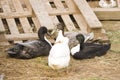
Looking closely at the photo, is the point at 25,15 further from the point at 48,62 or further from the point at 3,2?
the point at 48,62

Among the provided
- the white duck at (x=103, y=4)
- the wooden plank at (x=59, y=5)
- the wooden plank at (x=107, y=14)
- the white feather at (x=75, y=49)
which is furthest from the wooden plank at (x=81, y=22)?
the white duck at (x=103, y=4)

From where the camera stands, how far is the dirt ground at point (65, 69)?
5.65 metres

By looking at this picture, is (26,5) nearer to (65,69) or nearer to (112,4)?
(112,4)

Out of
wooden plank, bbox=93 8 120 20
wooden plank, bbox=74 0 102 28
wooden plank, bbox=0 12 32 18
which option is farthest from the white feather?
wooden plank, bbox=93 8 120 20

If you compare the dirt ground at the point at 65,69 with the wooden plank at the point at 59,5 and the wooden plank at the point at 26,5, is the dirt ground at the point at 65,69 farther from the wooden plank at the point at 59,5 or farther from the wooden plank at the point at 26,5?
the wooden plank at the point at 59,5

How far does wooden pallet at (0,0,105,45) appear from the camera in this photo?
24.0 feet

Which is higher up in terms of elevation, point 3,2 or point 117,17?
point 3,2

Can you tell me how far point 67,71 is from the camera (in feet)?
19.1

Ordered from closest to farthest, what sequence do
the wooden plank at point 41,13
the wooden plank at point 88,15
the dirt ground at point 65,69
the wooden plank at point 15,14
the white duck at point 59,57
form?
1. the dirt ground at point 65,69
2. the white duck at point 59,57
3. the wooden plank at point 41,13
4. the wooden plank at point 88,15
5. the wooden plank at point 15,14

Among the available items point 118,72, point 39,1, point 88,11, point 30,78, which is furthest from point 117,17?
point 30,78

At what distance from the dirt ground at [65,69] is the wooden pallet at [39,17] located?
698 mm

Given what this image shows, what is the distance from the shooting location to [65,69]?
19.3 feet

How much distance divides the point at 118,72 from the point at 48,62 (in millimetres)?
967

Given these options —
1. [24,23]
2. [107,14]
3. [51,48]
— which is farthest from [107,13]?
[51,48]
